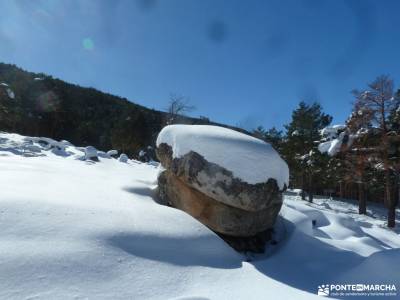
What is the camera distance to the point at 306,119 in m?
21.2

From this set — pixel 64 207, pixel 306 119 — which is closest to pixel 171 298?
pixel 64 207

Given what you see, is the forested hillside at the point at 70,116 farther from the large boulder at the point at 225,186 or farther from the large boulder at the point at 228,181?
the large boulder at the point at 225,186

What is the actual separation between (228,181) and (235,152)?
0.66m

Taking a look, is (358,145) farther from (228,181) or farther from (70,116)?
(70,116)

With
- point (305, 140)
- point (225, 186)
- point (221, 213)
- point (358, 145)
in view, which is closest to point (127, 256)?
point (225, 186)

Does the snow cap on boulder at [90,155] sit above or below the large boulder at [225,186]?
above

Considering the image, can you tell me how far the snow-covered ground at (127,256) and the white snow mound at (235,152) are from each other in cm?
140

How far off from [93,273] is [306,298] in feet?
8.80

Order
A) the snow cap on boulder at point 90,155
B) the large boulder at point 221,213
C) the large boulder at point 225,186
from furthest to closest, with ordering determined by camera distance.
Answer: the snow cap on boulder at point 90,155 → the large boulder at point 221,213 → the large boulder at point 225,186

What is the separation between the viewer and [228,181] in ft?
19.0

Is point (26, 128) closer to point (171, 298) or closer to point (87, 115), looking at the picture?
point (87, 115)

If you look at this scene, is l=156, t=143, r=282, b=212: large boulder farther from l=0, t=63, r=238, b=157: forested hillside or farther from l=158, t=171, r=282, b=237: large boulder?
l=0, t=63, r=238, b=157: forested hillside

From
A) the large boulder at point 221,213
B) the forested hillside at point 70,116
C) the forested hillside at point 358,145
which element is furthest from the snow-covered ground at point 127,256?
the forested hillside at point 70,116

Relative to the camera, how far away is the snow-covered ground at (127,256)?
2875 mm
